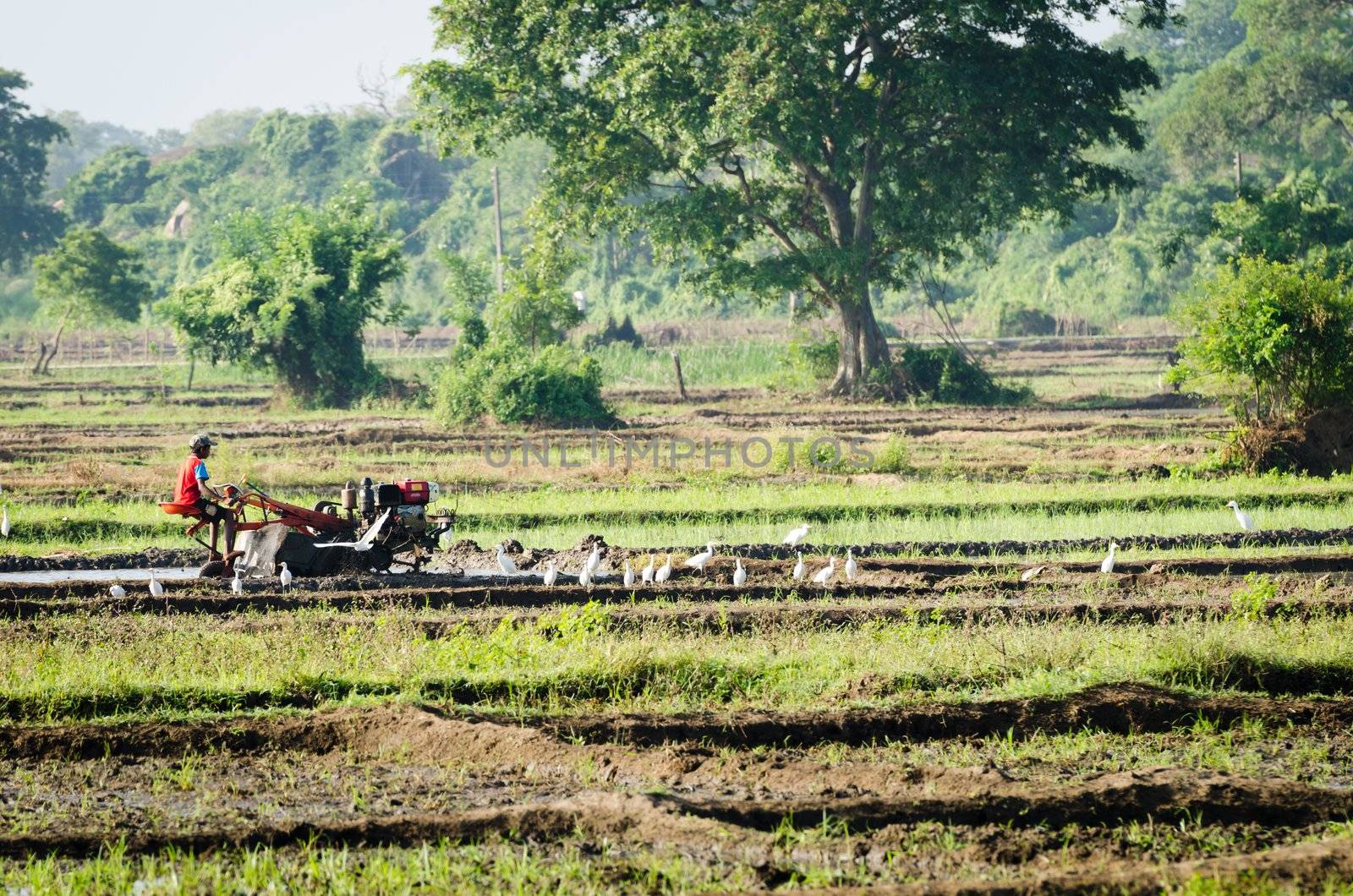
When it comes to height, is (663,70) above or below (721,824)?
above

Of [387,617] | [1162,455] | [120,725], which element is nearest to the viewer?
[120,725]

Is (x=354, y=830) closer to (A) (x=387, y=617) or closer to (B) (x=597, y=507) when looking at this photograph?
(A) (x=387, y=617)

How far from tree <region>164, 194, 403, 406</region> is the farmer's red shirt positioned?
21.7 metres

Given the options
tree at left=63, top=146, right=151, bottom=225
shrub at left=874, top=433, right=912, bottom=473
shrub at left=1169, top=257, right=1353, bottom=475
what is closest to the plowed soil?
shrub at left=1169, top=257, right=1353, bottom=475

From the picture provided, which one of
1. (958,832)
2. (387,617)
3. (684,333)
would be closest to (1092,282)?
(684,333)

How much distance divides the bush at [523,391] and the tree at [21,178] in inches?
1423

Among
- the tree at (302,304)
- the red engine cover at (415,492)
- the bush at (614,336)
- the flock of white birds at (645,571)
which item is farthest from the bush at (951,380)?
the red engine cover at (415,492)

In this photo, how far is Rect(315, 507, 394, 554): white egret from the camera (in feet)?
46.8

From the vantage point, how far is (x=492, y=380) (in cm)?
3117

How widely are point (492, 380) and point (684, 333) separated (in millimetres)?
25577

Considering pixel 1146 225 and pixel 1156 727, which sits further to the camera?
pixel 1146 225

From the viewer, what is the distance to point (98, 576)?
50.0ft

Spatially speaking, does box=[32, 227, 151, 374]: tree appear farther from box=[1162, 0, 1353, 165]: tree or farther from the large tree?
box=[1162, 0, 1353, 165]: tree

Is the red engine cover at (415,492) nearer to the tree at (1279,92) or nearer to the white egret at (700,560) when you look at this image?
the white egret at (700,560)
